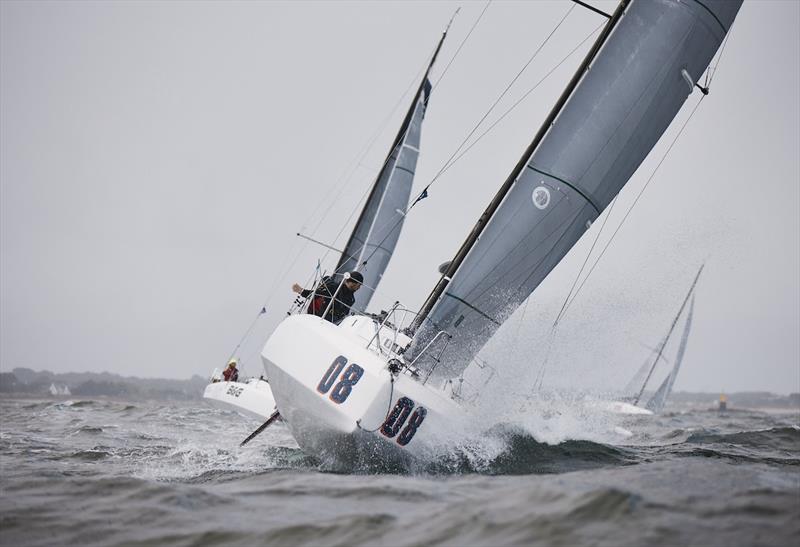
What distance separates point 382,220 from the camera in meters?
15.5

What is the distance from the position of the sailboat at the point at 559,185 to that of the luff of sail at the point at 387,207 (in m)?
7.48

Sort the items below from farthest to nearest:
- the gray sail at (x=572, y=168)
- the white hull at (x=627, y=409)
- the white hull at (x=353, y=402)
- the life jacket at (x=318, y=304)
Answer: the white hull at (x=627, y=409)
the life jacket at (x=318, y=304)
the gray sail at (x=572, y=168)
the white hull at (x=353, y=402)

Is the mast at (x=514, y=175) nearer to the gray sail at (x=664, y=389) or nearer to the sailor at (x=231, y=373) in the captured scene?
the sailor at (x=231, y=373)

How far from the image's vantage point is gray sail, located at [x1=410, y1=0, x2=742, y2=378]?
6605mm

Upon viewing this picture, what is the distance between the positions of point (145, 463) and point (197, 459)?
576mm

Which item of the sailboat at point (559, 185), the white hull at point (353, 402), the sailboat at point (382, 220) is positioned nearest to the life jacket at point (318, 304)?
the sailboat at point (559, 185)

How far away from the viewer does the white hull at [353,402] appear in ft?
17.0

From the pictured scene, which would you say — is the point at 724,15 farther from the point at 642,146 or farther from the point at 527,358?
the point at 527,358

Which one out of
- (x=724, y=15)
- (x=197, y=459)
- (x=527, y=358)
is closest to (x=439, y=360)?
(x=527, y=358)

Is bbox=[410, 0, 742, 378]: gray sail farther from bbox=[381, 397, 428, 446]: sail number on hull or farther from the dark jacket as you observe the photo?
bbox=[381, 397, 428, 446]: sail number on hull

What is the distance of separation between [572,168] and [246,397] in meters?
8.63

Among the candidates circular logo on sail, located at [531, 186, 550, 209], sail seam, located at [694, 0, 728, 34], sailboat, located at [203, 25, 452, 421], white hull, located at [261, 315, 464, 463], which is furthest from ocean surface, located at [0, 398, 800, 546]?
sailboat, located at [203, 25, 452, 421]

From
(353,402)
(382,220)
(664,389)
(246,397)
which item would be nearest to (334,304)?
(353,402)

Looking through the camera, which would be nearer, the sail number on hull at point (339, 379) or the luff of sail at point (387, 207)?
the sail number on hull at point (339, 379)
